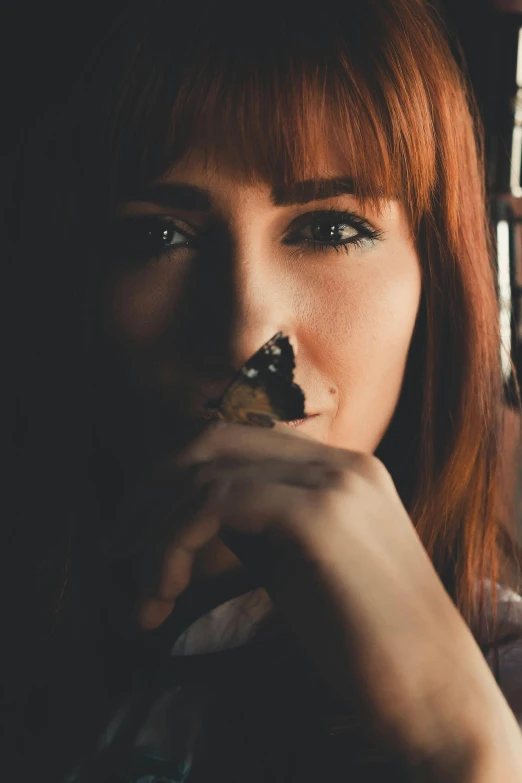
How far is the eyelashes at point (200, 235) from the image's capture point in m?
0.76

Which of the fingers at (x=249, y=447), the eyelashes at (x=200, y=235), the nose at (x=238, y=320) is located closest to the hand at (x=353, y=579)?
the fingers at (x=249, y=447)

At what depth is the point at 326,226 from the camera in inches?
30.9

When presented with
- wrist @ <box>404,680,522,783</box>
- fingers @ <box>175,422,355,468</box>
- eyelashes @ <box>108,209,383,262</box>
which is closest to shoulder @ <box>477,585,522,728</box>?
wrist @ <box>404,680,522,783</box>

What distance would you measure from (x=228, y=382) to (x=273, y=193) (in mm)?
205

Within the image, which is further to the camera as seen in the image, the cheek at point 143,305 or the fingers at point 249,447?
the cheek at point 143,305

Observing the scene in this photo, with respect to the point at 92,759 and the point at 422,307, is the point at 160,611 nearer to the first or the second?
the point at 92,759

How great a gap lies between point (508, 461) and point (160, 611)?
3.58ft

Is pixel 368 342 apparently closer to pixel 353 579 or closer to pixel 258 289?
pixel 258 289

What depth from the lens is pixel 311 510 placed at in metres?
0.59

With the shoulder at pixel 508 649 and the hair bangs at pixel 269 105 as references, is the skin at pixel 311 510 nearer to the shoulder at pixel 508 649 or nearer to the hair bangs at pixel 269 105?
the hair bangs at pixel 269 105

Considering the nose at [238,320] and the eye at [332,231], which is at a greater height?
the eye at [332,231]

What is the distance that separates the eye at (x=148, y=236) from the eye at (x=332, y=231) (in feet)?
0.39

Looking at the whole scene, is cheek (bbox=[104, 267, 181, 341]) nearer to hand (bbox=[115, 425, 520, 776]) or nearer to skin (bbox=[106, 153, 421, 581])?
skin (bbox=[106, 153, 421, 581])

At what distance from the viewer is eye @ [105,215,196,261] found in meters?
0.77
